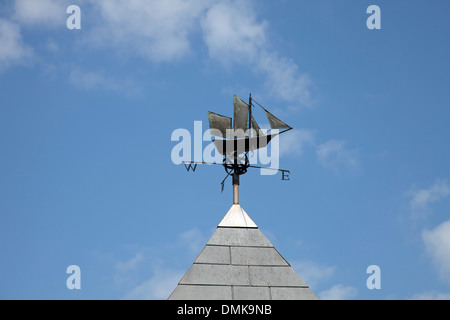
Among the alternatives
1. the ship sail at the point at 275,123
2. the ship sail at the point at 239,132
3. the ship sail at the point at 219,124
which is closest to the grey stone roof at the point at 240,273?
the ship sail at the point at 239,132

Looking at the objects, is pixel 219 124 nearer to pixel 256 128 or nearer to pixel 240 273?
pixel 256 128

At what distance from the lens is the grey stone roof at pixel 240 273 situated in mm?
17859

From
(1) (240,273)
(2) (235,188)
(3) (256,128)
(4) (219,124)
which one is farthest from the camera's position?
(3) (256,128)

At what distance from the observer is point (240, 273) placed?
18.4m

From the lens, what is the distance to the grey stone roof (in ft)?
58.6

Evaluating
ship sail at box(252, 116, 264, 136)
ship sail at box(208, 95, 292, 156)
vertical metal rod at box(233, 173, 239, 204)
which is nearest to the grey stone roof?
vertical metal rod at box(233, 173, 239, 204)

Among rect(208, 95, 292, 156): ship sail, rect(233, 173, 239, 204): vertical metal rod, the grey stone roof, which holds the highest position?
rect(208, 95, 292, 156): ship sail

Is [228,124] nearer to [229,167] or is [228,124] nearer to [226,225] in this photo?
[229,167]

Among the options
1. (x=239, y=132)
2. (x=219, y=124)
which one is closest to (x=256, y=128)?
(x=239, y=132)

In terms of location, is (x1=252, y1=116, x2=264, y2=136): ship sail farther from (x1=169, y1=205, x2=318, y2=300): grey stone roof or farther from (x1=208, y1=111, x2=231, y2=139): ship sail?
(x1=169, y1=205, x2=318, y2=300): grey stone roof

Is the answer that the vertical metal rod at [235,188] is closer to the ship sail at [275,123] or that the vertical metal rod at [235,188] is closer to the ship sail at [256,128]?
the ship sail at [256,128]
